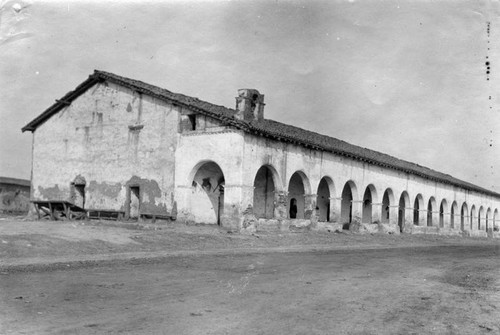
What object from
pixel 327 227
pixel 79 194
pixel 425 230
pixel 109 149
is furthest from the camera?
pixel 425 230

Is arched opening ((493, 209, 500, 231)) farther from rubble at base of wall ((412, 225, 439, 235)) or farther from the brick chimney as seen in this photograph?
the brick chimney

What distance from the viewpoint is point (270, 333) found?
5152 millimetres

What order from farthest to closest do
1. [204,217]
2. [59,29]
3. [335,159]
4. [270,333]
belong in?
[335,159] < [204,217] < [59,29] < [270,333]

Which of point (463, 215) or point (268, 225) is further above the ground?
point (463, 215)

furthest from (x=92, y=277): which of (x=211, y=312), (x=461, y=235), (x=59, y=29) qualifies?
(x=461, y=235)

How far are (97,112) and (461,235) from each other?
1241 inches

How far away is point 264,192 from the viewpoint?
25.6 m

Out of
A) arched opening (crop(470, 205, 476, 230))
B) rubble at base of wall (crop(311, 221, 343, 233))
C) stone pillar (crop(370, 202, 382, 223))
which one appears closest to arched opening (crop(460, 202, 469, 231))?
arched opening (crop(470, 205, 476, 230))

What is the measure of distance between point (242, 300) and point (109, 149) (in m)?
19.2

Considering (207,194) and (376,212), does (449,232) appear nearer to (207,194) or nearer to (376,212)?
(376,212)

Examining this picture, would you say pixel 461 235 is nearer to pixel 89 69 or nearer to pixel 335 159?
pixel 335 159

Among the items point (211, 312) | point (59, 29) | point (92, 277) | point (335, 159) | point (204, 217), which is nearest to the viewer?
point (211, 312)

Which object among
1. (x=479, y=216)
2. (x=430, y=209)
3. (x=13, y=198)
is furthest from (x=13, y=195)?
(x=479, y=216)

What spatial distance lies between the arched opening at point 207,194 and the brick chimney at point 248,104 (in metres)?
2.57
